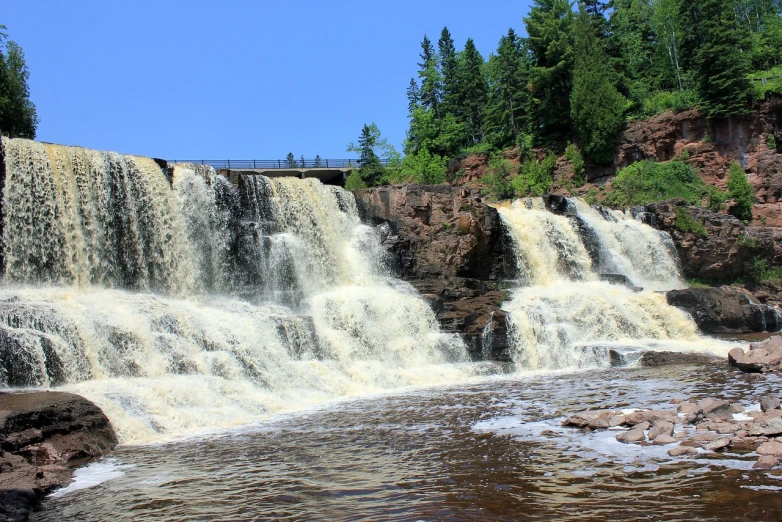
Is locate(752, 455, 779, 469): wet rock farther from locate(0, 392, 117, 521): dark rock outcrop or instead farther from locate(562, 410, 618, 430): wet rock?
locate(0, 392, 117, 521): dark rock outcrop

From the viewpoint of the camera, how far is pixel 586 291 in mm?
24641

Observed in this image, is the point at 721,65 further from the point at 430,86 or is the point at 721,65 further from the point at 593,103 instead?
the point at 430,86

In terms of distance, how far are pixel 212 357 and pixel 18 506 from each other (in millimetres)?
8821

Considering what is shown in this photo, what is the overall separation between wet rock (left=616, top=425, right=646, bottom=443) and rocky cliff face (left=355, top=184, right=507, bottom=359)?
49.4 feet

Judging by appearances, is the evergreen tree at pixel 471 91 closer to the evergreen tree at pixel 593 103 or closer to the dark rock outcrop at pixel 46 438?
the evergreen tree at pixel 593 103

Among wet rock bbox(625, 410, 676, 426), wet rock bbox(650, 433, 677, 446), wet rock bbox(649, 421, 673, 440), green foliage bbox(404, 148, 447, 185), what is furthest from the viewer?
green foliage bbox(404, 148, 447, 185)

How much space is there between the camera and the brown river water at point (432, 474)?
6.69 m

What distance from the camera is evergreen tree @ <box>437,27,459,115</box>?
5994cm

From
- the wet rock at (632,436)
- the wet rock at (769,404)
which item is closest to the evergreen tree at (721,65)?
the wet rock at (769,404)

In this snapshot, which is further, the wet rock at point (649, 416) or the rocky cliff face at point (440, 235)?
the rocky cliff face at point (440, 235)

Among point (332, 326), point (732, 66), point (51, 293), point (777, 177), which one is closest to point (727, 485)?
point (332, 326)

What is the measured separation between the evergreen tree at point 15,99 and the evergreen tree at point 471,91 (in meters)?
34.6

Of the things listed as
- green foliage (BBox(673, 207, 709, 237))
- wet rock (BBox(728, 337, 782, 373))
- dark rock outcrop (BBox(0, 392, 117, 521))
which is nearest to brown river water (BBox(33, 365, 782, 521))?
dark rock outcrop (BBox(0, 392, 117, 521))

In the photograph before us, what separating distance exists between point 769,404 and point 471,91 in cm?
5191
